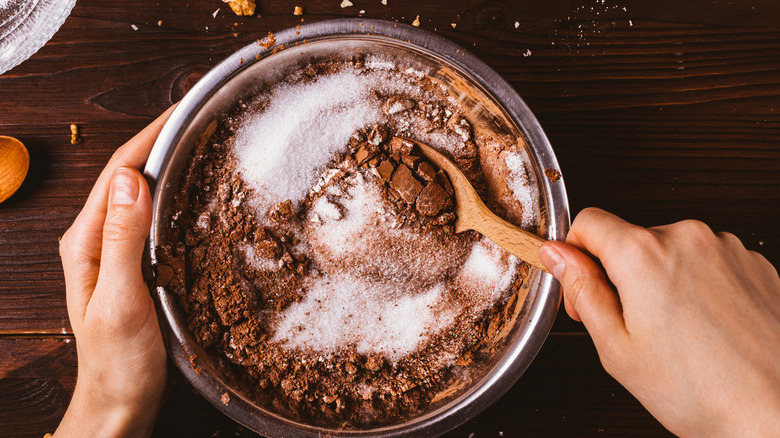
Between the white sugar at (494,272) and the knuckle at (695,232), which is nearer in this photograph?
A: the knuckle at (695,232)

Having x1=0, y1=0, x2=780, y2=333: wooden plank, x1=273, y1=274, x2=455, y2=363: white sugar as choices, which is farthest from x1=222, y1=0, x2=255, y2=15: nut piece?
x1=273, y1=274, x2=455, y2=363: white sugar

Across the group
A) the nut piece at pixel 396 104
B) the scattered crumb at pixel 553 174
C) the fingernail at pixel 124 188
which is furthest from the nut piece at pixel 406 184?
the fingernail at pixel 124 188

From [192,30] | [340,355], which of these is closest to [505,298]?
[340,355]

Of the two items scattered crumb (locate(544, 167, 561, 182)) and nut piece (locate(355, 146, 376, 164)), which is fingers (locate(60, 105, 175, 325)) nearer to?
nut piece (locate(355, 146, 376, 164))

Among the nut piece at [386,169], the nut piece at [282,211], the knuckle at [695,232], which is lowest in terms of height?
the nut piece at [282,211]

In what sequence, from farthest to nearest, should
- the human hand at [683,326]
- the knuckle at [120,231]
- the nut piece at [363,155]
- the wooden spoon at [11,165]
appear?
the wooden spoon at [11,165] < the nut piece at [363,155] < the knuckle at [120,231] < the human hand at [683,326]

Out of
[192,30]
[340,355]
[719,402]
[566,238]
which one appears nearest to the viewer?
[719,402]

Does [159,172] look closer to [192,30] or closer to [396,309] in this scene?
[192,30]

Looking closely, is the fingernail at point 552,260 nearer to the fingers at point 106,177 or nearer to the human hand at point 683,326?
the human hand at point 683,326
